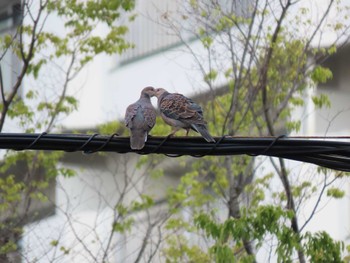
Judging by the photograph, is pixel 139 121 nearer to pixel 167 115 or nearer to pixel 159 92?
pixel 167 115

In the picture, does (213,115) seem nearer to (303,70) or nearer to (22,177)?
(303,70)

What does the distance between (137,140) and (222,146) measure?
670 mm

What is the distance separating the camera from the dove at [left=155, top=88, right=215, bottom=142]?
396 inches

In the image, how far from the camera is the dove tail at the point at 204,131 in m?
8.53

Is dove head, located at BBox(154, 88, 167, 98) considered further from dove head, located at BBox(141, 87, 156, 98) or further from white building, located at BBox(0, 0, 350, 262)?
white building, located at BBox(0, 0, 350, 262)

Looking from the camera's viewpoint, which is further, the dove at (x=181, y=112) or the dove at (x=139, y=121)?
the dove at (x=181, y=112)

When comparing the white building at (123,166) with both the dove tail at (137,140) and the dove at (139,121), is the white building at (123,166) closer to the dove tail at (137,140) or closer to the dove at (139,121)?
the dove at (139,121)

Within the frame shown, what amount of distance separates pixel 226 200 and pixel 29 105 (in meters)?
4.08

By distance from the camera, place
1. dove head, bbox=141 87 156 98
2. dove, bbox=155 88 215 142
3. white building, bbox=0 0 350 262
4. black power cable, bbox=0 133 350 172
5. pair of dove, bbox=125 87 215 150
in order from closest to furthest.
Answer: black power cable, bbox=0 133 350 172 < pair of dove, bbox=125 87 215 150 < dove, bbox=155 88 215 142 < dove head, bbox=141 87 156 98 < white building, bbox=0 0 350 262

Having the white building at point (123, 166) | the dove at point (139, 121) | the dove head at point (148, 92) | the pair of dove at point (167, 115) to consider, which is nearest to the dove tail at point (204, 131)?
the pair of dove at point (167, 115)

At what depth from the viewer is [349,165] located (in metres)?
8.33

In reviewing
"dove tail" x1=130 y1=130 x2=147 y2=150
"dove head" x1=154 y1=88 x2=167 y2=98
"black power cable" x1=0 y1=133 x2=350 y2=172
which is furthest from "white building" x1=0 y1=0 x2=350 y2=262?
"black power cable" x1=0 y1=133 x2=350 y2=172

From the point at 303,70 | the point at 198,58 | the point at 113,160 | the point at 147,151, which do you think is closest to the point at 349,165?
the point at 147,151

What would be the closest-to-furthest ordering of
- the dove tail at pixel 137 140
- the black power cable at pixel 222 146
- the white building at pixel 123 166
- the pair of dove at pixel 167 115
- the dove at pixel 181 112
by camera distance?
the black power cable at pixel 222 146 → the dove tail at pixel 137 140 → the pair of dove at pixel 167 115 → the dove at pixel 181 112 → the white building at pixel 123 166
